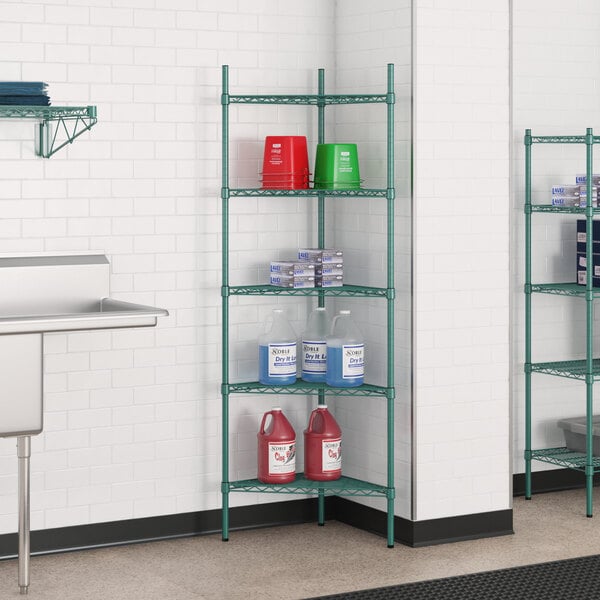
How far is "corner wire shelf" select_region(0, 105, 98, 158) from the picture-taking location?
4141 millimetres

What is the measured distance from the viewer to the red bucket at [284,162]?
4.70 m

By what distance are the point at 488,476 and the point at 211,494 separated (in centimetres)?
118

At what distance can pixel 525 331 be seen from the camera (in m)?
5.55

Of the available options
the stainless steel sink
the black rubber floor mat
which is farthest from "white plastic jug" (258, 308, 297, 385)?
the black rubber floor mat

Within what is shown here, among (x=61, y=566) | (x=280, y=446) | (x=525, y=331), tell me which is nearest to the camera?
(x=61, y=566)

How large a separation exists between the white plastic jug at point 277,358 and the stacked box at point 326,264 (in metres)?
0.26

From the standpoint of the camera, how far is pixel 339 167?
4.70 meters

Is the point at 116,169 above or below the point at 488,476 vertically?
above

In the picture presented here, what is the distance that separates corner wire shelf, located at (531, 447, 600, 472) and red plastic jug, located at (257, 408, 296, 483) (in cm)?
133

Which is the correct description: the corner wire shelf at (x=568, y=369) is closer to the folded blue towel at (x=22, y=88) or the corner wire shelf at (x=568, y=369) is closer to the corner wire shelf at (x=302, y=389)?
the corner wire shelf at (x=302, y=389)

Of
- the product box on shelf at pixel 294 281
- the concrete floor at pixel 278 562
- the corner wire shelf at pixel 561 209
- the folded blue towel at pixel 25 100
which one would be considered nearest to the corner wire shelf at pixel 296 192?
the product box on shelf at pixel 294 281

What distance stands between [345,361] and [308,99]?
3.68 feet

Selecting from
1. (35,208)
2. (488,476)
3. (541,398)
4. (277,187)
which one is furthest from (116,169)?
(541,398)

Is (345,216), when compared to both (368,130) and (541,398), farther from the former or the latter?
(541,398)
